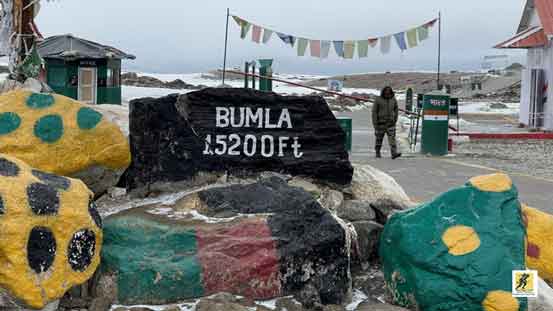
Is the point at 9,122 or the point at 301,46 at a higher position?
the point at 301,46

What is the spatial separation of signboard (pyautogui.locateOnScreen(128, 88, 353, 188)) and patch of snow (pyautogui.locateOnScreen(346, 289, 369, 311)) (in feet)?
4.33

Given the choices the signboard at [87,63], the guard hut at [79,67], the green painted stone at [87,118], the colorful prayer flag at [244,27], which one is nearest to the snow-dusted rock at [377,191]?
the green painted stone at [87,118]

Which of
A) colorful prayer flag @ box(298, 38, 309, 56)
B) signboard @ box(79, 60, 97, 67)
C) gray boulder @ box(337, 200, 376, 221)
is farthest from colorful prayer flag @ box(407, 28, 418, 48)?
gray boulder @ box(337, 200, 376, 221)

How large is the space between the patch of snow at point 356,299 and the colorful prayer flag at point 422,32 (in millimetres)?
18382

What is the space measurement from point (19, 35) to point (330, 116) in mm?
5094

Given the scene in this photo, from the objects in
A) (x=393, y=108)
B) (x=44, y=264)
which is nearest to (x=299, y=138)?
(x=44, y=264)

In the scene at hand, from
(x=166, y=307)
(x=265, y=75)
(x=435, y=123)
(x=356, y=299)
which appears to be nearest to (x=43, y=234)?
(x=166, y=307)

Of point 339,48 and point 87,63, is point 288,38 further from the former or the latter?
point 87,63

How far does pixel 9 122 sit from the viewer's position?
18.9 feet

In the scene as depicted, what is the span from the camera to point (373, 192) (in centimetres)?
654

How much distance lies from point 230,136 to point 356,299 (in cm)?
185

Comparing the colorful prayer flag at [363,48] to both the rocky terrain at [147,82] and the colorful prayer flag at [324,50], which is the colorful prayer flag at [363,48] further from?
the rocky terrain at [147,82]

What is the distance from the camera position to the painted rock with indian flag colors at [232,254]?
480 cm

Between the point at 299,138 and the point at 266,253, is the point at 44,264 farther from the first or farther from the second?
the point at 299,138
